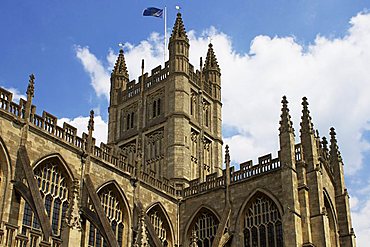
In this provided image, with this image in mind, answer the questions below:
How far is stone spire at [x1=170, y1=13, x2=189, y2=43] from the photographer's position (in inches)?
1601

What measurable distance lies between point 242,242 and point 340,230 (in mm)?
7248

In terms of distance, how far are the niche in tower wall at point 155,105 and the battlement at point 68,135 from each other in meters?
8.55

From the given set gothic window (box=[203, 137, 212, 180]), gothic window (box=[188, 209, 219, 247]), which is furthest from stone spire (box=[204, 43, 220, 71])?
gothic window (box=[188, 209, 219, 247])

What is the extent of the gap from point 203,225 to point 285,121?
8092 mm

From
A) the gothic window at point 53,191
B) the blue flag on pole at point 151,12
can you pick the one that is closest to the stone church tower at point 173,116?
the blue flag on pole at point 151,12

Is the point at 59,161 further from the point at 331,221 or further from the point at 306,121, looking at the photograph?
the point at 331,221

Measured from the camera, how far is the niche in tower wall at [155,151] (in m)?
37.1

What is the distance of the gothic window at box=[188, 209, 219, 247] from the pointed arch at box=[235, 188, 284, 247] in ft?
6.87

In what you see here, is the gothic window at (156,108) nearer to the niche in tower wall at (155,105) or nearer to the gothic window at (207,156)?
the niche in tower wall at (155,105)

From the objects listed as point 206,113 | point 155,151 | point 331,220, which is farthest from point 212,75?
point 331,220

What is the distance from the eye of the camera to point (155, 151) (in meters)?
37.8

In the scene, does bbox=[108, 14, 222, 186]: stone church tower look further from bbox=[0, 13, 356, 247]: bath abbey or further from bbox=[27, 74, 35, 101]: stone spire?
bbox=[27, 74, 35, 101]: stone spire

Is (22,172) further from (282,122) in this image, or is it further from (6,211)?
(282,122)

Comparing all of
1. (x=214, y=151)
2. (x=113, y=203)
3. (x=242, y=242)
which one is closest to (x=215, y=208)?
(x=242, y=242)
